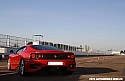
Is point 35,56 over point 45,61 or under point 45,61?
over

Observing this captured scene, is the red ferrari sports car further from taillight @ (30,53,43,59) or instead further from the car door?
the car door

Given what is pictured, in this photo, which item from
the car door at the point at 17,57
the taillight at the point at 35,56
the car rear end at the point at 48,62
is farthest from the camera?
the car door at the point at 17,57

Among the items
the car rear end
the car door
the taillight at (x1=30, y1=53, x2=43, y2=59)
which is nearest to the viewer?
the car rear end

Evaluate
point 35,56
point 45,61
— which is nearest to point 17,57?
point 35,56

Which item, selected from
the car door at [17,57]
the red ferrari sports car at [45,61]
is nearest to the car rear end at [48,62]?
the red ferrari sports car at [45,61]

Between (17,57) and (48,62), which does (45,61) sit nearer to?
(48,62)

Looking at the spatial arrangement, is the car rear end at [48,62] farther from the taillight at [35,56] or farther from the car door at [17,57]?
the car door at [17,57]

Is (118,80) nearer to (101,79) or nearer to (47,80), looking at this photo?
(101,79)

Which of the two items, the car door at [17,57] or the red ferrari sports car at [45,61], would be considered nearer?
the red ferrari sports car at [45,61]

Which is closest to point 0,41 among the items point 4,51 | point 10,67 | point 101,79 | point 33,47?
point 4,51

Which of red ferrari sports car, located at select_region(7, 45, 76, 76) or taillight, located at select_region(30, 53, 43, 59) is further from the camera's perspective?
taillight, located at select_region(30, 53, 43, 59)

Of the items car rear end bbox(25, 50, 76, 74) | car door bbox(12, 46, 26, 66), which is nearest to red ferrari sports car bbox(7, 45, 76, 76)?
car rear end bbox(25, 50, 76, 74)

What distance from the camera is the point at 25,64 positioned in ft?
27.7

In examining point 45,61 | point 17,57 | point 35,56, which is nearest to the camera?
point 45,61
